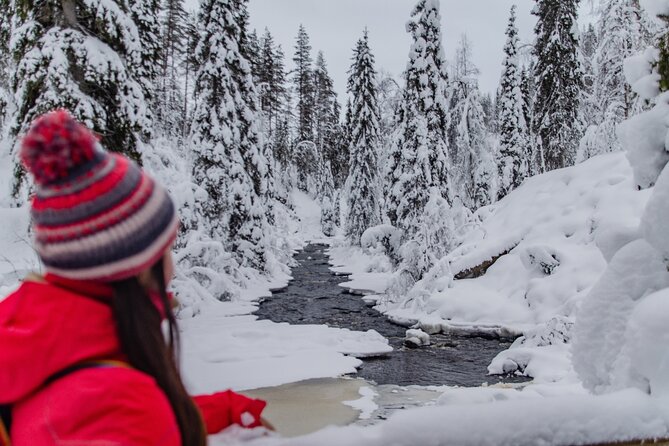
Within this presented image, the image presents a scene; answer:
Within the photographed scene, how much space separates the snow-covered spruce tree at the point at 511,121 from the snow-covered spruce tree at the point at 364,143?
9.35 meters

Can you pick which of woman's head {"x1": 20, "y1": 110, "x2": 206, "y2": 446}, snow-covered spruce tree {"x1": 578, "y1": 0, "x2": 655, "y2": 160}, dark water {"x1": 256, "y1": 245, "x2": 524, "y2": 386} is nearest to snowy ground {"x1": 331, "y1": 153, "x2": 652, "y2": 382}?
dark water {"x1": 256, "y1": 245, "x2": 524, "y2": 386}

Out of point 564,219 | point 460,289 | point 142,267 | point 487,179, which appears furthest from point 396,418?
point 487,179

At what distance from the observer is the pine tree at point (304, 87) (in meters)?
63.2

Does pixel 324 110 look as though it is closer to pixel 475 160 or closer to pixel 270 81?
pixel 270 81

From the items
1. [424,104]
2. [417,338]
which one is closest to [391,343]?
[417,338]

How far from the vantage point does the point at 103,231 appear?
122cm

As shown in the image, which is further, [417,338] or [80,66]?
[417,338]

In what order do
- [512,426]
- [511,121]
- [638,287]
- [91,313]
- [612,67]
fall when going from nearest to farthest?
1. [91,313]
2. [512,426]
3. [638,287]
4. [612,67]
5. [511,121]

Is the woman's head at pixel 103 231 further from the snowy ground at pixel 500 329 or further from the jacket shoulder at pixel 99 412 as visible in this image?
the snowy ground at pixel 500 329

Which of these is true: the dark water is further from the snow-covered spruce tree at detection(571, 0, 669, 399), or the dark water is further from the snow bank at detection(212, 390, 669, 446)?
the snow bank at detection(212, 390, 669, 446)

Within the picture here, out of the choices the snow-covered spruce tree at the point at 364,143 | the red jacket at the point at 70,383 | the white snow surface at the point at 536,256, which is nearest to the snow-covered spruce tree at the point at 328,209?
the snow-covered spruce tree at the point at 364,143

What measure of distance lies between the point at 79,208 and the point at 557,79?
2944 cm

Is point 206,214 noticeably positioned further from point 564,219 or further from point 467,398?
point 467,398

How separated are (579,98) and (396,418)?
30072 millimetres
